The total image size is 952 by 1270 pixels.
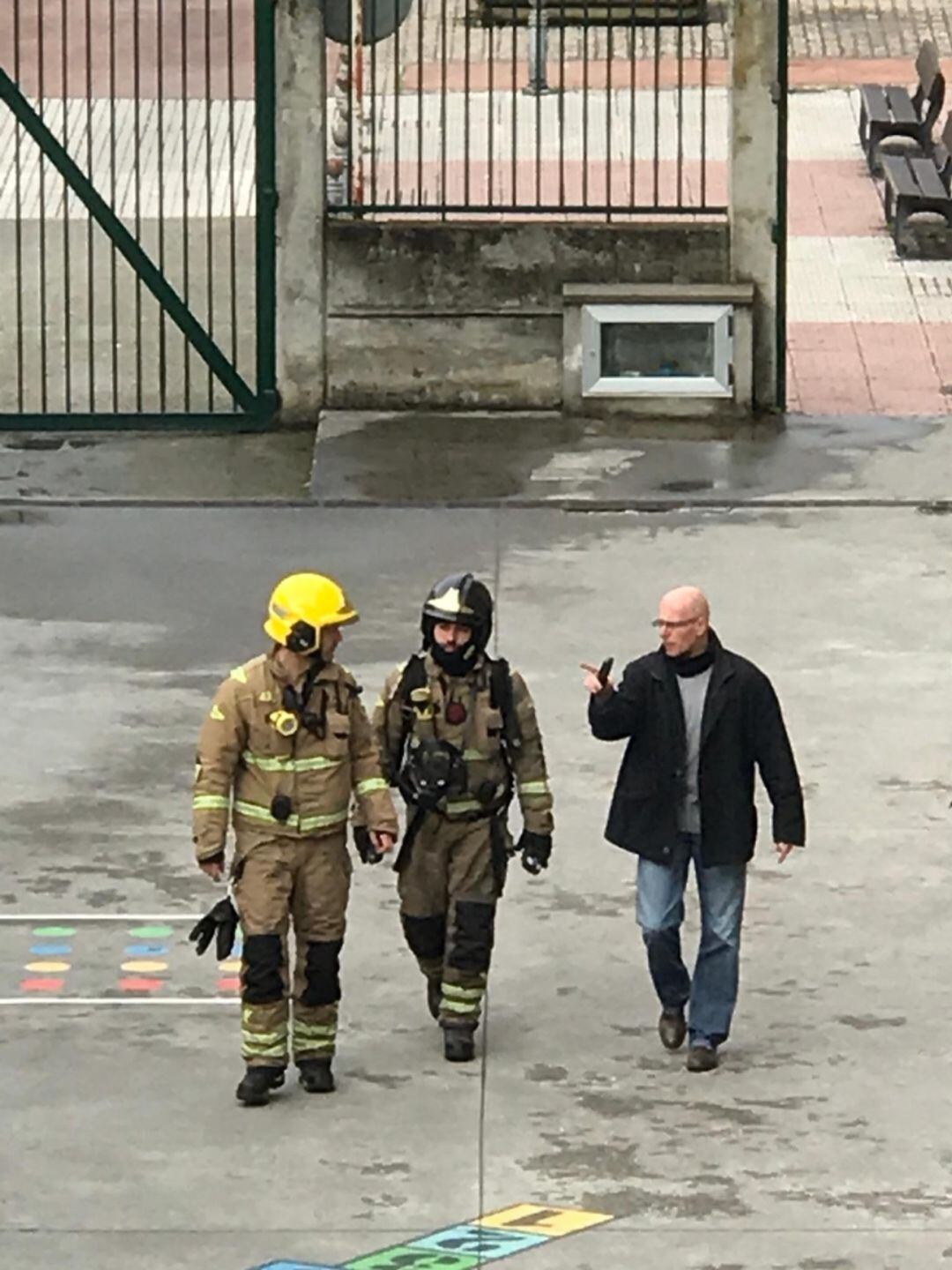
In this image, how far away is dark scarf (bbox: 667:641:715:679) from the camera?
10.4m

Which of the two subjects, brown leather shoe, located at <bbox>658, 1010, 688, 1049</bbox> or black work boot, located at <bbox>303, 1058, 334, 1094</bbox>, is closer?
black work boot, located at <bbox>303, 1058, 334, 1094</bbox>

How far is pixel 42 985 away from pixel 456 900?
155 centimetres

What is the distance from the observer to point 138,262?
19.2 metres

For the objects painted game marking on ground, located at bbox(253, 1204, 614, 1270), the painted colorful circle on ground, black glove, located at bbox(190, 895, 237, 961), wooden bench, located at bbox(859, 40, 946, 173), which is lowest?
painted game marking on ground, located at bbox(253, 1204, 614, 1270)

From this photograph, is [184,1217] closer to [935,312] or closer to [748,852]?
[748,852]

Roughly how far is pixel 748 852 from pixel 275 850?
1475 millimetres

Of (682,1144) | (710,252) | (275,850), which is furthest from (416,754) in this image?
(710,252)

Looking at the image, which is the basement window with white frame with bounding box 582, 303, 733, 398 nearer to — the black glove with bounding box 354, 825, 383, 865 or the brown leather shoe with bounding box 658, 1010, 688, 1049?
the brown leather shoe with bounding box 658, 1010, 688, 1049

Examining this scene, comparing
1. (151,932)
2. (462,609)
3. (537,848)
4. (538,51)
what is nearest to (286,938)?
(537,848)

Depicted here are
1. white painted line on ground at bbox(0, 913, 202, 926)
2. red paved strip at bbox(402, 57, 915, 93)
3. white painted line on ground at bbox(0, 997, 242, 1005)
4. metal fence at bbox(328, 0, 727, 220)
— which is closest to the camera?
white painted line on ground at bbox(0, 997, 242, 1005)

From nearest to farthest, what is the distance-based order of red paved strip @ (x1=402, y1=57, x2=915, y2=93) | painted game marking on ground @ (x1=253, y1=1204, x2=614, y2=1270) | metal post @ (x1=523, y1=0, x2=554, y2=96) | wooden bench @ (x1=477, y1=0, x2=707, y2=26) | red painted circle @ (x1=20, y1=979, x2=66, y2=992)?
1. painted game marking on ground @ (x1=253, y1=1204, x2=614, y2=1270)
2. red painted circle @ (x1=20, y1=979, x2=66, y2=992)
3. metal post @ (x1=523, y1=0, x2=554, y2=96)
4. wooden bench @ (x1=477, y1=0, x2=707, y2=26)
5. red paved strip @ (x1=402, y1=57, x2=915, y2=93)

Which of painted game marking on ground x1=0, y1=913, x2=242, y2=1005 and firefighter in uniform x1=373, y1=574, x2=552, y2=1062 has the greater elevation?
firefighter in uniform x1=373, y1=574, x2=552, y2=1062

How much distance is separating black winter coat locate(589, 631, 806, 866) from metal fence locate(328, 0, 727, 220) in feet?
25.4

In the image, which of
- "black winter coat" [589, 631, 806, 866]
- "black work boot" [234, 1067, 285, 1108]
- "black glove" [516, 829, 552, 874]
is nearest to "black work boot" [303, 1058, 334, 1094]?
"black work boot" [234, 1067, 285, 1108]
